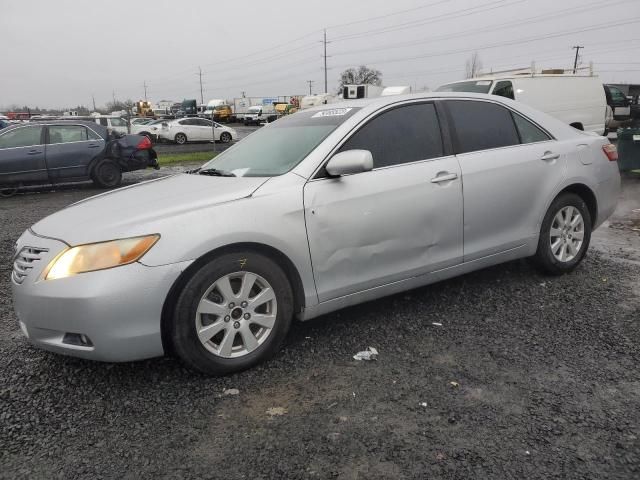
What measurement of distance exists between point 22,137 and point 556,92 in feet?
38.1

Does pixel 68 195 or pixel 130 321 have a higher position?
pixel 130 321

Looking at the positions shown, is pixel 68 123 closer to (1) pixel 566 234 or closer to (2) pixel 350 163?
(2) pixel 350 163

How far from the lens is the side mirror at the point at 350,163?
3.20 meters

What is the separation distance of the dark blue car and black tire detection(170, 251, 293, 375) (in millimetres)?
9819

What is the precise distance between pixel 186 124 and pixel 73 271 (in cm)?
2821

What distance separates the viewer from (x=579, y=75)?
12.3 metres

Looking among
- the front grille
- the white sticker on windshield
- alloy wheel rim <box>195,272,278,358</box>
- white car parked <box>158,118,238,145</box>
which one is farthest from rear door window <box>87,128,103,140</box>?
white car parked <box>158,118,238,145</box>

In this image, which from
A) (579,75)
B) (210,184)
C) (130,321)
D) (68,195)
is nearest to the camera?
(130,321)

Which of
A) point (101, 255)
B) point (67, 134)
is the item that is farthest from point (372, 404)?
point (67, 134)

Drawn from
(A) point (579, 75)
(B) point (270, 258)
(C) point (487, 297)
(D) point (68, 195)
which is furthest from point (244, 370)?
(A) point (579, 75)

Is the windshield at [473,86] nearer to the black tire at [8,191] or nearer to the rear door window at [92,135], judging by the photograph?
the rear door window at [92,135]

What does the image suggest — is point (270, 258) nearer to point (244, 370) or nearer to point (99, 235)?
point (244, 370)

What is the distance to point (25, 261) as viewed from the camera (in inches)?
118

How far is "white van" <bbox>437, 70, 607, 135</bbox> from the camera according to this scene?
11273 millimetres
